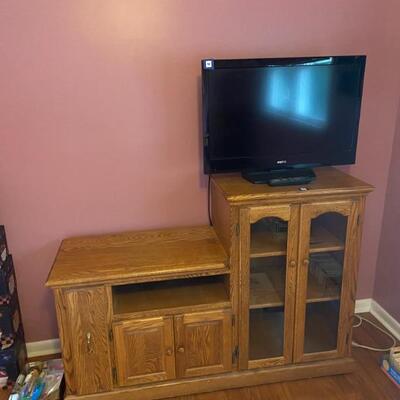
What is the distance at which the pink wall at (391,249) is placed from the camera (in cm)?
237

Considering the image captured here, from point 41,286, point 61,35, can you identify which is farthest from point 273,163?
point 41,286

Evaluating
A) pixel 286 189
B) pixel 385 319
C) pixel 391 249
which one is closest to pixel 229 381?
pixel 286 189

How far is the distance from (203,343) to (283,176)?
0.87m

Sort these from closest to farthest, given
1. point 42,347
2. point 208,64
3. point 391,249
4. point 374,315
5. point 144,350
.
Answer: point 208,64
point 144,350
point 42,347
point 391,249
point 374,315

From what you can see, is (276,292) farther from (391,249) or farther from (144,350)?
(391,249)

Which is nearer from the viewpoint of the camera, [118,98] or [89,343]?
[89,343]

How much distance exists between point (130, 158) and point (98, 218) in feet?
1.18

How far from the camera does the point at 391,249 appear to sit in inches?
96.7

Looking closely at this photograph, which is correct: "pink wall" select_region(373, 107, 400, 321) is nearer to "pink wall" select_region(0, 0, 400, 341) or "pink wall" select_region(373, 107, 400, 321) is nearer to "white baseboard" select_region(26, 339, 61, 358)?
"pink wall" select_region(0, 0, 400, 341)

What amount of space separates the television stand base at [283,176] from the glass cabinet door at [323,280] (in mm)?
140

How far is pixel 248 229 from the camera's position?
6.15 feet

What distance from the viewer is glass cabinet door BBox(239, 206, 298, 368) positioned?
189 centimetres

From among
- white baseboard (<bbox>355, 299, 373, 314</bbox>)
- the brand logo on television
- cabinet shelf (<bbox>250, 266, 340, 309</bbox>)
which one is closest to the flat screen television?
the brand logo on television

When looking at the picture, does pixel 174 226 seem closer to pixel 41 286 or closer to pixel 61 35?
pixel 41 286
